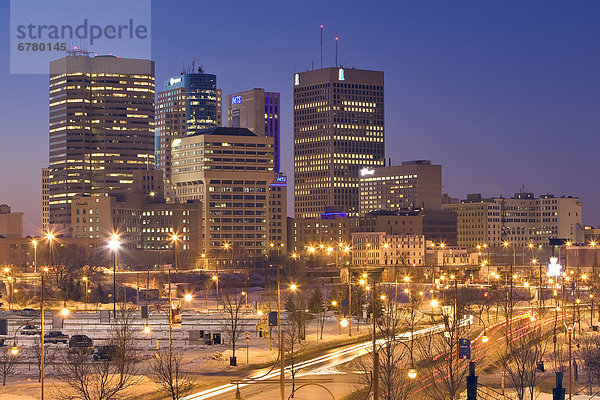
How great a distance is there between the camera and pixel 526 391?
68438mm

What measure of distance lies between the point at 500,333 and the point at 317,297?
34165 millimetres

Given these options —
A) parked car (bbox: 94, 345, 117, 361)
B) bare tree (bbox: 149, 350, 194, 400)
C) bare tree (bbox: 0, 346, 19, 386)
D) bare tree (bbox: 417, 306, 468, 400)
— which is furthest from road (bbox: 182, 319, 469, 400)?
bare tree (bbox: 0, 346, 19, 386)

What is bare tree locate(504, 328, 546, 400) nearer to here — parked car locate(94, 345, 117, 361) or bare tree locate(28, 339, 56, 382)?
parked car locate(94, 345, 117, 361)

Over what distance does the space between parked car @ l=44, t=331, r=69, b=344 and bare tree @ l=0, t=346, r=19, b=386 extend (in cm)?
544

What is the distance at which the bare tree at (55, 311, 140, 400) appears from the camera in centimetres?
5942

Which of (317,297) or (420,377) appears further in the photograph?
(317,297)

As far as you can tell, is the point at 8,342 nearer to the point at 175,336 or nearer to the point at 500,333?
the point at 175,336

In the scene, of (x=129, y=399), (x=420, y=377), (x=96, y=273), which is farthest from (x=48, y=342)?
(x=96, y=273)

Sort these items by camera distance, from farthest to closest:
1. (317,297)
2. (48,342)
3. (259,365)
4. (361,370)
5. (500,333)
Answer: (317,297) < (500,333) < (48,342) < (259,365) < (361,370)

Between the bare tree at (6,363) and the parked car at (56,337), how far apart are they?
5.44 metres

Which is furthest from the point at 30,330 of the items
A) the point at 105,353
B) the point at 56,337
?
the point at 105,353

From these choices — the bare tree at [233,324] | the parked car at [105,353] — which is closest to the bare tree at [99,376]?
the parked car at [105,353]

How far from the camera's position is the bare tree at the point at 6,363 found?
70550mm

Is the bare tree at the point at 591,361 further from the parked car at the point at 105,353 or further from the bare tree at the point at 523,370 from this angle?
the parked car at the point at 105,353
